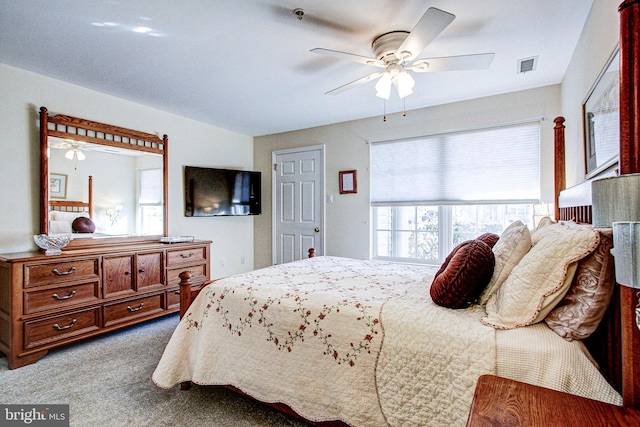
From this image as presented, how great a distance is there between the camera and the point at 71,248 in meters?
2.95

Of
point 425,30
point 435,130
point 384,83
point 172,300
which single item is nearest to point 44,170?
point 172,300

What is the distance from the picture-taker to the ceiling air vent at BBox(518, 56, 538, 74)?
2611 millimetres

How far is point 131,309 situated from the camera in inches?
122

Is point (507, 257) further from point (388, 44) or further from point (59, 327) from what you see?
point (59, 327)

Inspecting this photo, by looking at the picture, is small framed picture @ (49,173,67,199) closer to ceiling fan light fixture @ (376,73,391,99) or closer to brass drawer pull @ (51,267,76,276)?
brass drawer pull @ (51,267,76,276)

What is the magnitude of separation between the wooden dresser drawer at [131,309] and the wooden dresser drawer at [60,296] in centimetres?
20

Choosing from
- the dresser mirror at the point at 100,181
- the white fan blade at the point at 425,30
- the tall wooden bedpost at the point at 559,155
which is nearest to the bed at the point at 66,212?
the dresser mirror at the point at 100,181

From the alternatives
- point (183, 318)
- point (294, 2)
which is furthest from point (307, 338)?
point (294, 2)

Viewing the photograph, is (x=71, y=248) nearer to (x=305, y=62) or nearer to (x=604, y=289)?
(x=305, y=62)

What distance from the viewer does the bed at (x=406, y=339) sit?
3.40 feet

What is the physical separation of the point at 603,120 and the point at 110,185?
4.11 metres

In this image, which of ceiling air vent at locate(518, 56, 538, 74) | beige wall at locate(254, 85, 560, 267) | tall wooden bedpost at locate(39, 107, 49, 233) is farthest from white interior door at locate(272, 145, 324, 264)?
tall wooden bedpost at locate(39, 107, 49, 233)

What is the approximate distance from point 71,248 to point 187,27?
231cm

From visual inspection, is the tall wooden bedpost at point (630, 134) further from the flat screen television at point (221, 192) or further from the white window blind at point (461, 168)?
the flat screen television at point (221, 192)
